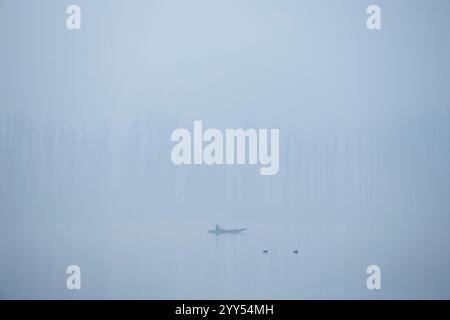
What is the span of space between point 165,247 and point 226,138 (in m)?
0.66

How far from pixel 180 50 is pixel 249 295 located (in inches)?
52.4

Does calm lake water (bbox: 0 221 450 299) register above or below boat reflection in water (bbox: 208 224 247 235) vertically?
below

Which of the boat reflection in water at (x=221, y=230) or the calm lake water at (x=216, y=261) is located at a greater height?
the boat reflection in water at (x=221, y=230)

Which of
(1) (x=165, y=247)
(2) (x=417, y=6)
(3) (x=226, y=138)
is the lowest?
(1) (x=165, y=247)

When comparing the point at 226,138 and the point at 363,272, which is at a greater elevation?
the point at 226,138

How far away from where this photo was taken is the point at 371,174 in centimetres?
308

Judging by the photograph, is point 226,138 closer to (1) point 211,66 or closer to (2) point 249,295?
(1) point 211,66

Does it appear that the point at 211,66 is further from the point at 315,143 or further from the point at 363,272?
the point at 363,272

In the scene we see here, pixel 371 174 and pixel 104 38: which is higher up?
pixel 104 38

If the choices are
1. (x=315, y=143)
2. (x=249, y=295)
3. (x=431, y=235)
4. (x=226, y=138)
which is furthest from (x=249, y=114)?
(x=431, y=235)

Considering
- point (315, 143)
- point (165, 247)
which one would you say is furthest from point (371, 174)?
point (165, 247)

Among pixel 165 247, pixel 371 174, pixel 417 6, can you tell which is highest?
pixel 417 6

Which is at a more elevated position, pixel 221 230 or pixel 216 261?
pixel 221 230

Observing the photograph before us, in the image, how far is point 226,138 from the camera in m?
3.07
